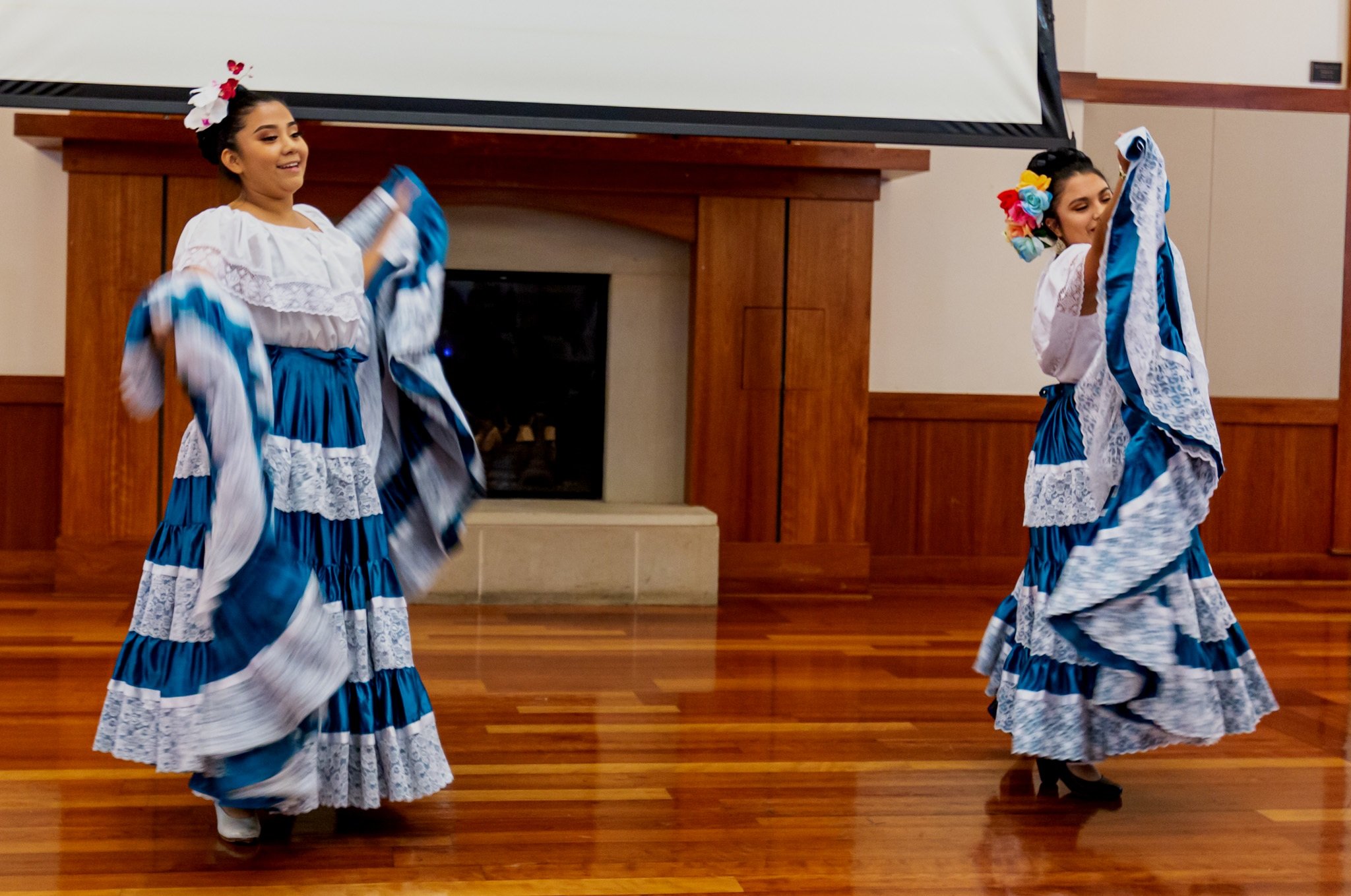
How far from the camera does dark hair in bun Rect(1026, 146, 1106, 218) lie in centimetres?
299

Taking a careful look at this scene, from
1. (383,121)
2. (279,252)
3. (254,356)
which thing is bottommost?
(254,356)

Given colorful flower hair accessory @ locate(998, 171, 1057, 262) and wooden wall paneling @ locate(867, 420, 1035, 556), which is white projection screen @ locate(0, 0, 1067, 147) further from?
wooden wall paneling @ locate(867, 420, 1035, 556)

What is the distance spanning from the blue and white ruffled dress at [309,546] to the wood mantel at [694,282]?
115 inches

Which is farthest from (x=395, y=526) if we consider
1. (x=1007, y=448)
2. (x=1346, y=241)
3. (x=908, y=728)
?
(x=1346, y=241)

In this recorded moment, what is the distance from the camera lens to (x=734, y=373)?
5.72 meters

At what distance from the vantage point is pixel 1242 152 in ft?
20.4

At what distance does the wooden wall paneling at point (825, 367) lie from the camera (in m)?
5.71

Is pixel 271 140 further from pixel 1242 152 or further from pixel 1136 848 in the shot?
pixel 1242 152

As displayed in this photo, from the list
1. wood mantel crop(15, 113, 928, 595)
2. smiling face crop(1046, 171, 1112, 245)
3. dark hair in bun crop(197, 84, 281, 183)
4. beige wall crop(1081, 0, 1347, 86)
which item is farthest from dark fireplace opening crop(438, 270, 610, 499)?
dark hair in bun crop(197, 84, 281, 183)

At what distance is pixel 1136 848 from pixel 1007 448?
11.6 ft

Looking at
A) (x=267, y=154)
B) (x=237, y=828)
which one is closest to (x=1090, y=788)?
(x=237, y=828)

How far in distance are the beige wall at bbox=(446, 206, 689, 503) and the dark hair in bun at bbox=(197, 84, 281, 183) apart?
3260 mm

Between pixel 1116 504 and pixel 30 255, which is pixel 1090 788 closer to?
pixel 1116 504

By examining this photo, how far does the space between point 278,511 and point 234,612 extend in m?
0.20
